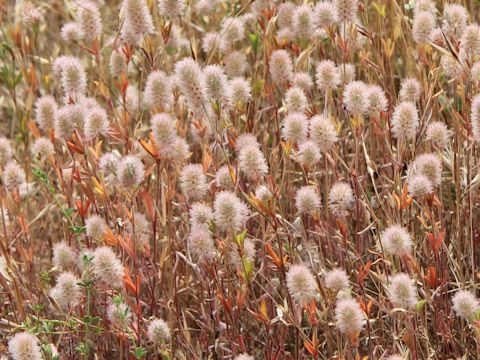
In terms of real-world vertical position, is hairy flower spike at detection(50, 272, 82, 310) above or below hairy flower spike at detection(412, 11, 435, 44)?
below

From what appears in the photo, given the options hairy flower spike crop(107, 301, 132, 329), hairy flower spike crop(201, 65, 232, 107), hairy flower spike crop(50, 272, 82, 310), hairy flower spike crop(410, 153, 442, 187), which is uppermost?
hairy flower spike crop(201, 65, 232, 107)

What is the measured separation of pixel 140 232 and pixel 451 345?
905mm

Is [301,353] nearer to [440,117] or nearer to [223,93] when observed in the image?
[223,93]

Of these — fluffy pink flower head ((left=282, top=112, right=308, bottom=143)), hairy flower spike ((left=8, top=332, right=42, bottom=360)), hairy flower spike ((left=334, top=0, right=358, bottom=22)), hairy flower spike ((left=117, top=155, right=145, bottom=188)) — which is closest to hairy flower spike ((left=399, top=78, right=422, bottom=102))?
hairy flower spike ((left=334, top=0, right=358, bottom=22))

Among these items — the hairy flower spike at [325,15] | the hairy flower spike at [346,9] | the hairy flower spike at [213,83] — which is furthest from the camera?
the hairy flower spike at [325,15]

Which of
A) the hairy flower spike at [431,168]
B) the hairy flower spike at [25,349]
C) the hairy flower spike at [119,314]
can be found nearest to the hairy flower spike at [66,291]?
the hairy flower spike at [119,314]

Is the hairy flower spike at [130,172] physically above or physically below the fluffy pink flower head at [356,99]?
below

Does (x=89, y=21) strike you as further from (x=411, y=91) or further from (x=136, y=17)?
(x=411, y=91)

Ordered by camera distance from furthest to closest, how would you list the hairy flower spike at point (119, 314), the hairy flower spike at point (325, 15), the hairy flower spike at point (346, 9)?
the hairy flower spike at point (325, 15), the hairy flower spike at point (346, 9), the hairy flower spike at point (119, 314)

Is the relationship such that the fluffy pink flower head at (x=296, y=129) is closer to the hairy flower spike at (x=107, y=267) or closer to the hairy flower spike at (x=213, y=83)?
the hairy flower spike at (x=213, y=83)

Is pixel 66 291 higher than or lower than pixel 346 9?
lower

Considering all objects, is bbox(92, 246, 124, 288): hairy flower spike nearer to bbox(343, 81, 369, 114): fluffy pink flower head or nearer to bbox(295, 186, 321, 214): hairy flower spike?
bbox(295, 186, 321, 214): hairy flower spike

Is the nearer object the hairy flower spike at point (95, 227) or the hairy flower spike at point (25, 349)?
the hairy flower spike at point (25, 349)

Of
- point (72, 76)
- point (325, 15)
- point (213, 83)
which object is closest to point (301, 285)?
point (213, 83)
